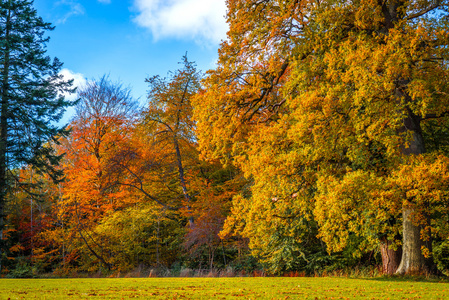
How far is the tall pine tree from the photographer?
66.0 ft

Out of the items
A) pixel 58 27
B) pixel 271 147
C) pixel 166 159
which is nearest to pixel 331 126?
pixel 271 147

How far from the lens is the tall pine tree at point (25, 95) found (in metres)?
20.1

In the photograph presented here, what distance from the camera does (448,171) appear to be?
9242mm

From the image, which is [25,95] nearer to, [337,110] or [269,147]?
[269,147]

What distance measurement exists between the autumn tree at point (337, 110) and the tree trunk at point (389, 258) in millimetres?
857

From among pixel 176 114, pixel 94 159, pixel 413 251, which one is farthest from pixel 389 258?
pixel 94 159

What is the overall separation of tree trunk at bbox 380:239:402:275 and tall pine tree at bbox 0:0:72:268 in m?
17.0

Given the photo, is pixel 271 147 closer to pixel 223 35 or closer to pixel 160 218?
pixel 223 35

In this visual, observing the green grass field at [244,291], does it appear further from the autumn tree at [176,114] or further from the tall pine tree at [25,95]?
the autumn tree at [176,114]

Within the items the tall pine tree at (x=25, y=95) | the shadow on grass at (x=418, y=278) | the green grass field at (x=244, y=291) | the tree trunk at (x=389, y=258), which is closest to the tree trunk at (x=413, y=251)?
the shadow on grass at (x=418, y=278)

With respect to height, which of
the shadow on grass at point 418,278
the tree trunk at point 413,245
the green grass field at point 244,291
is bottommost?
the shadow on grass at point 418,278

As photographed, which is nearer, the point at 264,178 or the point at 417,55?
the point at 417,55

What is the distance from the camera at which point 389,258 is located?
1324 centimetres

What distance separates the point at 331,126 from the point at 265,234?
4859 mm
